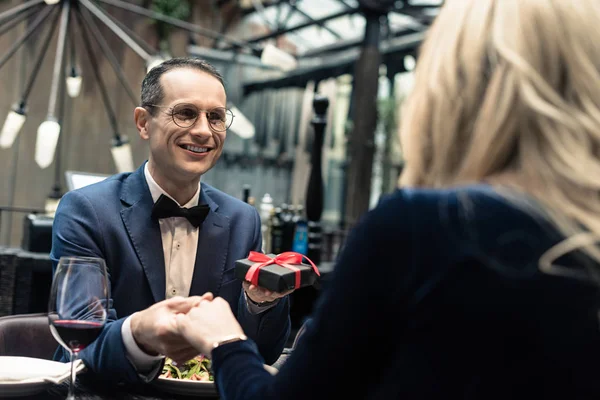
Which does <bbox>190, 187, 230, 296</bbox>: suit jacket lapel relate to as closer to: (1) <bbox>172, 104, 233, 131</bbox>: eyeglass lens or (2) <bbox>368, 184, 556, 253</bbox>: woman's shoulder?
(1) <bbox>172, 104, 233, 131</bbox>: eyeglass lens

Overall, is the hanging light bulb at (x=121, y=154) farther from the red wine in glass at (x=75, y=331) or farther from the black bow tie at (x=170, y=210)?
the red wine in glass at (x=75, y=331)

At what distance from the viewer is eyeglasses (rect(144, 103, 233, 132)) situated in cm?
182

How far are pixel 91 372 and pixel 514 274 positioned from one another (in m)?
0.94

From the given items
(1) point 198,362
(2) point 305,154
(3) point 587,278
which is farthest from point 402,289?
(2) point 305,154

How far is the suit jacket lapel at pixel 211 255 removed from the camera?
1751mm

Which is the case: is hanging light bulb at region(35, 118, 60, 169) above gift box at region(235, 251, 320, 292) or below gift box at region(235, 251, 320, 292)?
above

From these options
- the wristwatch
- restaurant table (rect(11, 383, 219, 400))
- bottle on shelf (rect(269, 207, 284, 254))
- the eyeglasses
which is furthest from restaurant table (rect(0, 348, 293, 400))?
bottle on shelf (rect(269, 207, 284, 254))

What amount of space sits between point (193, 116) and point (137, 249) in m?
0.42

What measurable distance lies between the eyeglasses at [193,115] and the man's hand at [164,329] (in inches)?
29.3

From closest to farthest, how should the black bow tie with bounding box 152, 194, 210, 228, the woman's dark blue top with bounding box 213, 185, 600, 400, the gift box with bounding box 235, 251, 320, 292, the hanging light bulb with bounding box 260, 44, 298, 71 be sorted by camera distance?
1. the woman's dark blue top with bounding box 213, 185, 600, 400
2. the gift box with bounding box 235, 251, 320, 292
3. the black bow tie with bounding box 152, 194, 210, 228
4. the hanging light bulb with bounding box 260, 44, 298, 71

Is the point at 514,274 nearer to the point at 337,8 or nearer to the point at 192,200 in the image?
the point at 192,200

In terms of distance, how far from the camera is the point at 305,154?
9.26 metres

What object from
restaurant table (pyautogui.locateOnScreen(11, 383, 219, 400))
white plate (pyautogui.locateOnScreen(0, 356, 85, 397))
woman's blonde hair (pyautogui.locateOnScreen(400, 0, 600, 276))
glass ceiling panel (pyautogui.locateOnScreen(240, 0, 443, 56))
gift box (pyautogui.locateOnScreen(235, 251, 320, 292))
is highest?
glass ceiling panel (pyautogui.locateOnScreen(240, 0, 443, 56))

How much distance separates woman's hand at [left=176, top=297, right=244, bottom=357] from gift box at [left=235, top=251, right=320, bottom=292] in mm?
155
